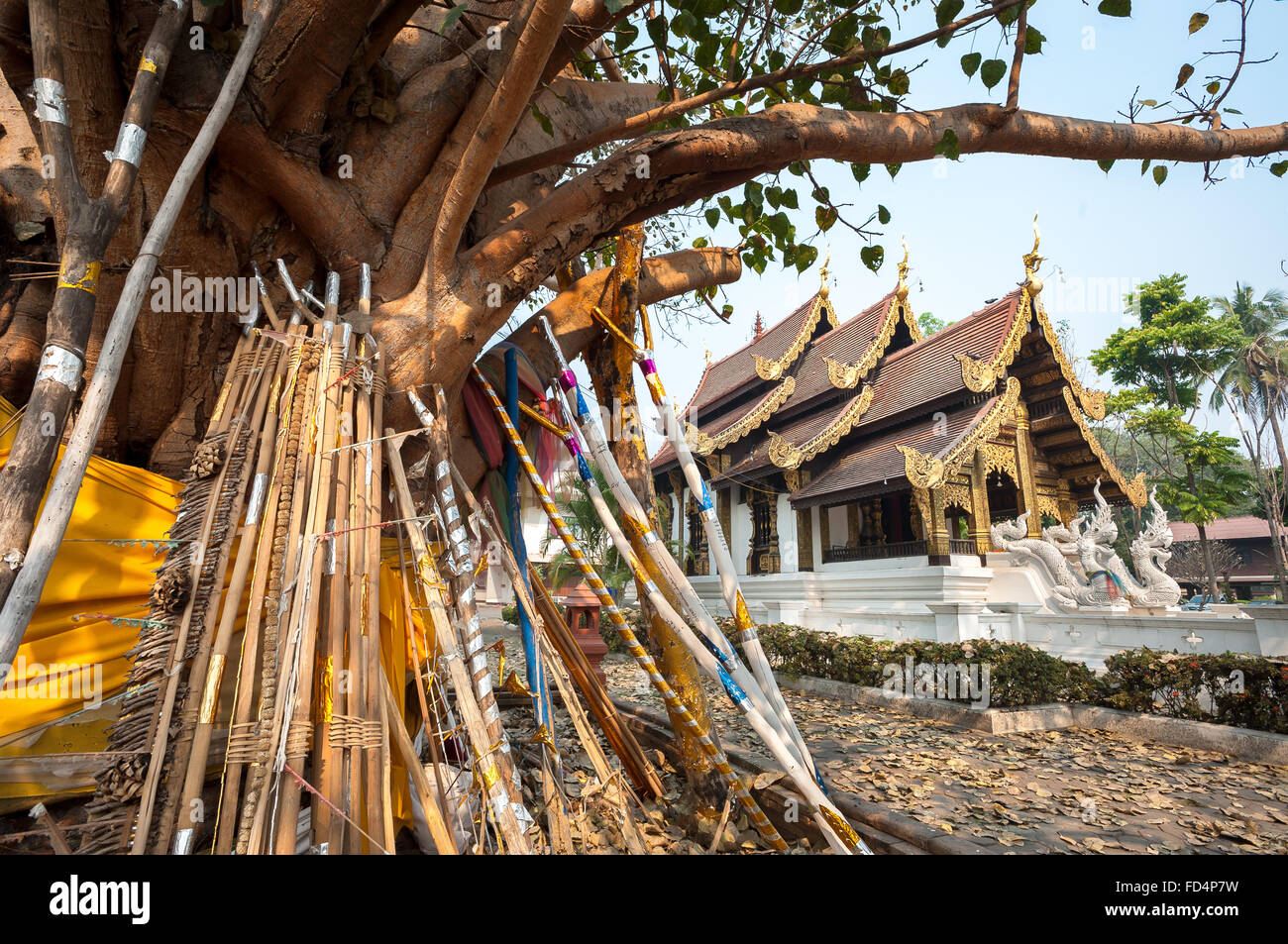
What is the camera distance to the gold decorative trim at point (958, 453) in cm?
1141

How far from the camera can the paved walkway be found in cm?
373

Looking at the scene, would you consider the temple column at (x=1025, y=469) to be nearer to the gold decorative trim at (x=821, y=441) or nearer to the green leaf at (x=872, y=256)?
the gold decorative trim at (x=821, y=441)

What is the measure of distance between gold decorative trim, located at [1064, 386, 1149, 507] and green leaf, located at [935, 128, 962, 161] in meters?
11.8

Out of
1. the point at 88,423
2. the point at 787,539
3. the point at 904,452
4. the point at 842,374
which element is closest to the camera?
the point at 88,423

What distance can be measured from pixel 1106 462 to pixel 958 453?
13.2 ft

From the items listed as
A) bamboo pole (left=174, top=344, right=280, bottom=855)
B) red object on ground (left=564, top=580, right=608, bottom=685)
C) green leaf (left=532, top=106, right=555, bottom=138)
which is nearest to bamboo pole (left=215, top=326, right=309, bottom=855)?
bamboo pole (left=174, top=344, right=280, bottom=855)

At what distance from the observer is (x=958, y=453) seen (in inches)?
464

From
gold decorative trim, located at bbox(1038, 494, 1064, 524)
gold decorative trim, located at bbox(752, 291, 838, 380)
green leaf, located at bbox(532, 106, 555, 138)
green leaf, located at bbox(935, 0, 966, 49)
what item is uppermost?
gold decorative trim, located at bbox(752, 291, 838, 380)

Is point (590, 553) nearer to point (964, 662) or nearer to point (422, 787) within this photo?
point (964, 662)

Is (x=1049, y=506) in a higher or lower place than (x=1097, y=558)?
higher

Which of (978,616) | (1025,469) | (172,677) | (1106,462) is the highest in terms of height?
(1106,462)

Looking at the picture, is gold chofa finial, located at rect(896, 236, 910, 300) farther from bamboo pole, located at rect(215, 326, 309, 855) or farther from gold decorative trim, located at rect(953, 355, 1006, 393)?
bamboo pole, located at rect(215, 326, 309, 855)

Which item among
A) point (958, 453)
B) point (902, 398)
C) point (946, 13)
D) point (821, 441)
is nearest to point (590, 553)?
point (821, 441)
